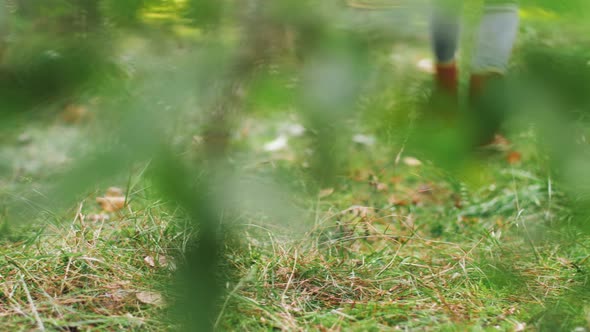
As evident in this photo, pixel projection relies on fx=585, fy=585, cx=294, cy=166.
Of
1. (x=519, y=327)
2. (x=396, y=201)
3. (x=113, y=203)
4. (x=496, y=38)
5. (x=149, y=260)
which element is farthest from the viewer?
(x=396, y=201)

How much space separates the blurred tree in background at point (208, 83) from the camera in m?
0.42

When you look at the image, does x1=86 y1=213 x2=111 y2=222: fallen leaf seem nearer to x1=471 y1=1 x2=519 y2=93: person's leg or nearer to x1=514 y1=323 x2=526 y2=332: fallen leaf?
x1=514 y1=323 x2=526 y2=332: fallen leaf

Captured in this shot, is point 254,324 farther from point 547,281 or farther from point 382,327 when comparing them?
point 547,281

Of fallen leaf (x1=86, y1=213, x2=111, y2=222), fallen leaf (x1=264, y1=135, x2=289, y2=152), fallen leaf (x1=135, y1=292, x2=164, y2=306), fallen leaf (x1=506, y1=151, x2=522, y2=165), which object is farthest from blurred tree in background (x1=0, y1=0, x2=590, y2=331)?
fallen leaf (x1=264, y1=135, x2=289, y2=152)

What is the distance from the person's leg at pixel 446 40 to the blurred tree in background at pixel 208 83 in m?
0.01

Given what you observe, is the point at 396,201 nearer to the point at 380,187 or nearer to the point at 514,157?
the point at 380,187

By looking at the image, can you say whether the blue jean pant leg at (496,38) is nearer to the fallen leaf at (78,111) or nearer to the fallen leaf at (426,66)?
the fallen leaf at (426,66)

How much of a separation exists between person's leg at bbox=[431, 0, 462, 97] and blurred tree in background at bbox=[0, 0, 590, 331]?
0.01 metres

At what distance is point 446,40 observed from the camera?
46cm

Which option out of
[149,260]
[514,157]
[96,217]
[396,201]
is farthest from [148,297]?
[514,157]

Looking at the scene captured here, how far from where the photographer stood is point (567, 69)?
433 mm

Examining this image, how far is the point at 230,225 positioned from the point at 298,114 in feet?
0.37

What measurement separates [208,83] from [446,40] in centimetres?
19

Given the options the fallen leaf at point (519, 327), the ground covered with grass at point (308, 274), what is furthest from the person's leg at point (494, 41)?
the fallen leaf at point (519, 327)
